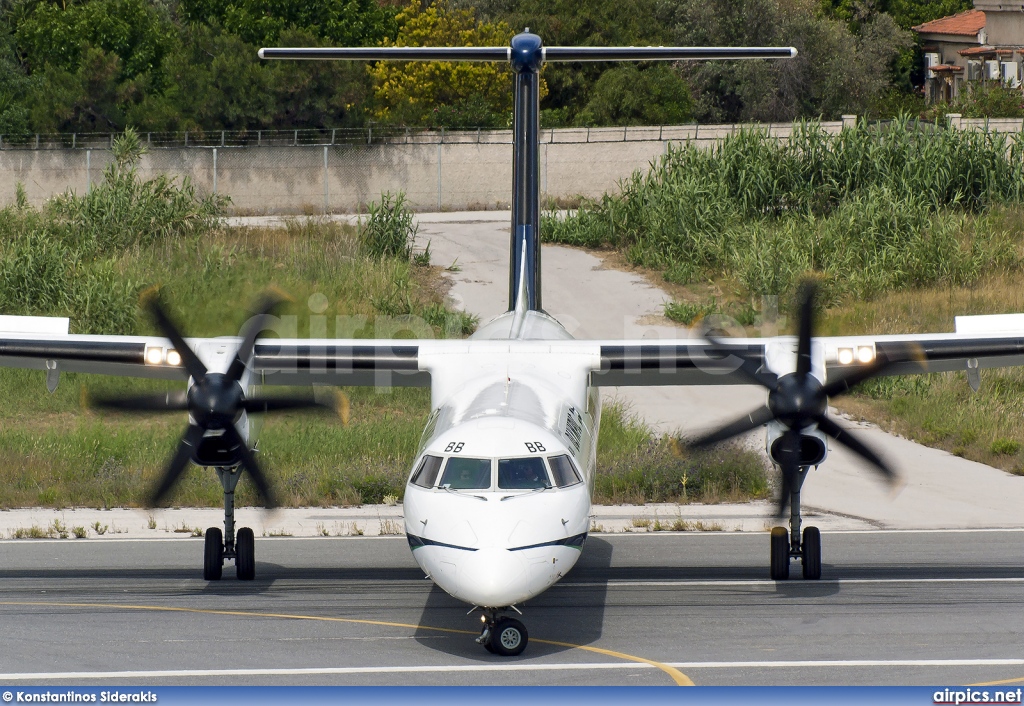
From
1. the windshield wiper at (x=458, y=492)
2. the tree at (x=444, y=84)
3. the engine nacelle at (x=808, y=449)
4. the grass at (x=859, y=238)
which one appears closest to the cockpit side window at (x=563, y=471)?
the windshield wiper at (x=458, y=492)

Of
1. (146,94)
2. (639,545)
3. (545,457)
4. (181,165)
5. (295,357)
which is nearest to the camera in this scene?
(545,457)

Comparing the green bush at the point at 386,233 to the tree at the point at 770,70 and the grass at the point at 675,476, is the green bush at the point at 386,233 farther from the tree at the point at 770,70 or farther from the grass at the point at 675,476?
the tree at the point at 770,70

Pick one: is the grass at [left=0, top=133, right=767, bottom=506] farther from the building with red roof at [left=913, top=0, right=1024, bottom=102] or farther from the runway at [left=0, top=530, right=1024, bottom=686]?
the building with red roof at [left=913, top=0, right=1024, bottom=102]

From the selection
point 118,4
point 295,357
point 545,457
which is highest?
point 118,4

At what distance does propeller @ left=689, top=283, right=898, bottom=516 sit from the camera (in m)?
14.9

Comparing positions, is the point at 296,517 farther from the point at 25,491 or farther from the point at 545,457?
the point at 545,457

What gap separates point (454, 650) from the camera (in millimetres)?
13547

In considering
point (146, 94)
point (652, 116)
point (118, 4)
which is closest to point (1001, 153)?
point (652, 116)

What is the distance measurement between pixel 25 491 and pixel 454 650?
12313 millimetres

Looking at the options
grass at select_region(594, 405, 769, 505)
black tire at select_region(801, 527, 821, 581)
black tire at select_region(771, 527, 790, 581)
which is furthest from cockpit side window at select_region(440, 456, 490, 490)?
grass at select_region(594, 405, 769, 505)

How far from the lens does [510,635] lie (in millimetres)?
13031

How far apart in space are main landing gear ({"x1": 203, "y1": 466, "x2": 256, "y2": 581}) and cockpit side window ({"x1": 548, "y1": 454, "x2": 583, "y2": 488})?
536 cm

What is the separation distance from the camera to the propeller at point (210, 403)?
49.8 ft

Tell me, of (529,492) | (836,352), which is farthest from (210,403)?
(836,352)
